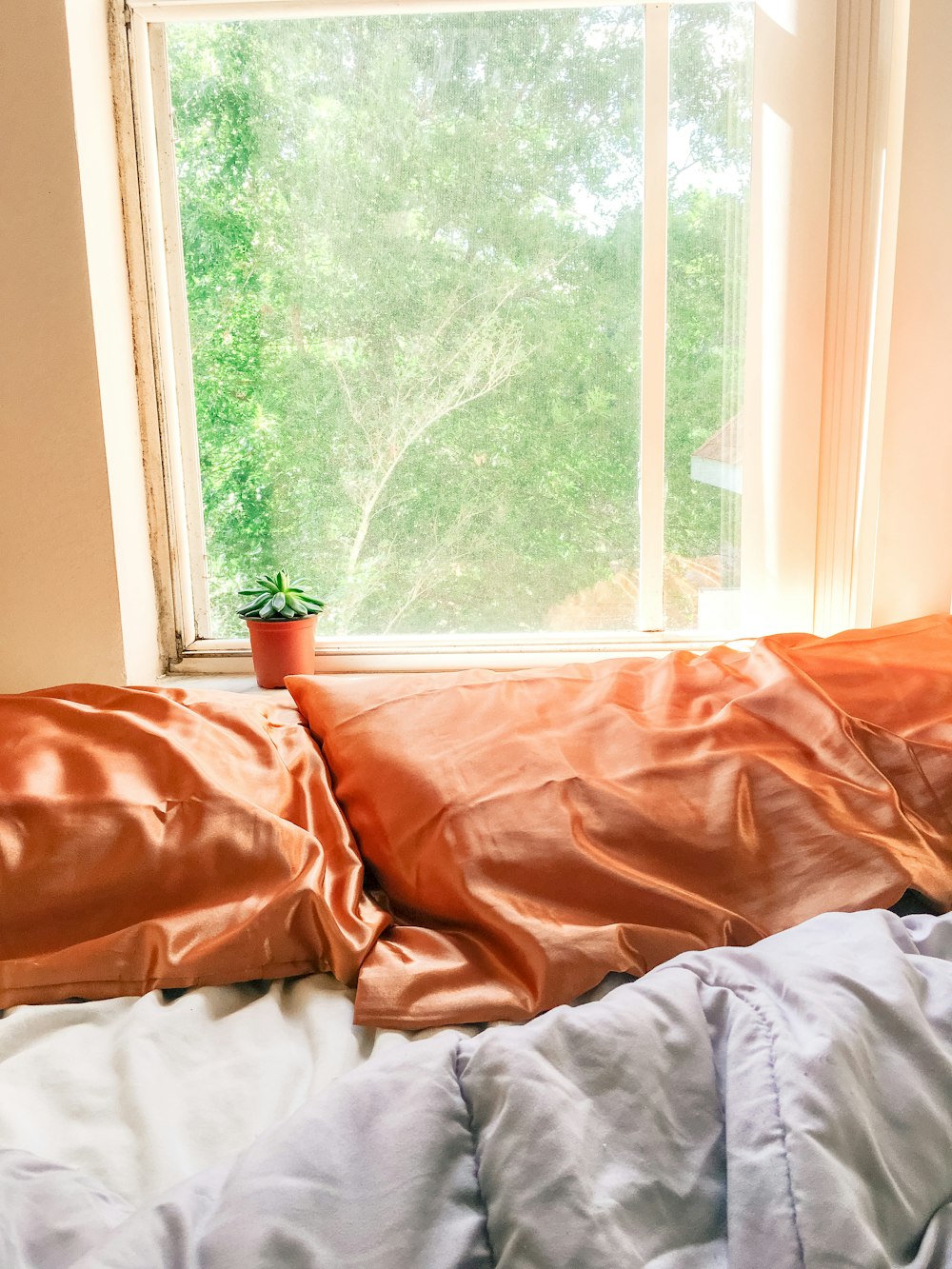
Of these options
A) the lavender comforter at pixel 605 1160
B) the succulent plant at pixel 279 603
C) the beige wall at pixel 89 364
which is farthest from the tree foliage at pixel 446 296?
the lavender comforter at pixel 605 1160

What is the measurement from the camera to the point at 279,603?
2.44m

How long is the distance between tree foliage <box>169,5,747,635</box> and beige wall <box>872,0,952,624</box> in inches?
16.1

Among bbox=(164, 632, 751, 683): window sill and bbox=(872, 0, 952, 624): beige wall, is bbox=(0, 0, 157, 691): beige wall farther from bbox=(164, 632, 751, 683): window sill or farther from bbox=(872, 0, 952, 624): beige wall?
bbox=(872, 0, 952, 624): beige wall

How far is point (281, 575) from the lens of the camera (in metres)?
2.47

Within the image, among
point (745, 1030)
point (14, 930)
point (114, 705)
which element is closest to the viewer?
point (745, 1030)

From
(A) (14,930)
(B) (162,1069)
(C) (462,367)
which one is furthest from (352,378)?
(B) (162,1069)

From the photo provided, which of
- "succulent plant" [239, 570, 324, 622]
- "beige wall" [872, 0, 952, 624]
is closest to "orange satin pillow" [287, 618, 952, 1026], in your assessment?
"beige wall" [872, 0, 952, 624]

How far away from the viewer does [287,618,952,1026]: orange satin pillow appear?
4.21 ft

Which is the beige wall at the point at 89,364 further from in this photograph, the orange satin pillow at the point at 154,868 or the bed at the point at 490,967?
the orange satin pillow at the point at 154,868

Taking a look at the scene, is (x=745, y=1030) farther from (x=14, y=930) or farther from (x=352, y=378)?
(x=352, y=378)

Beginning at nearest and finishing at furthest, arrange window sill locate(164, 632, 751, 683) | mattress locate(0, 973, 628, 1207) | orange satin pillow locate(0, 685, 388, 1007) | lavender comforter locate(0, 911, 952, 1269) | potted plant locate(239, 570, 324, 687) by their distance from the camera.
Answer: lavender comforter locate(0, 911, 952, 1269), mattress locate(0, 973, 628, 1207), orange satin pillow locate(0, 685, 388, 1007), potted plant locate(239, 570, 324, 687), window sill locate(164, 632, 751, 683)

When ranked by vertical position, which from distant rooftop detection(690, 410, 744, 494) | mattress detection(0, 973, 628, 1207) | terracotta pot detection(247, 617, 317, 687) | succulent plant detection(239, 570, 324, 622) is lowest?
mattress detection(0, 973, 628, 1207)

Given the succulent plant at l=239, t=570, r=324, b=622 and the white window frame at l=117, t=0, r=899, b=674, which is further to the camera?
the succulent plant at l=239, t=570, r=324, b=622

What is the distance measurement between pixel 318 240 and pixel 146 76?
52cm
